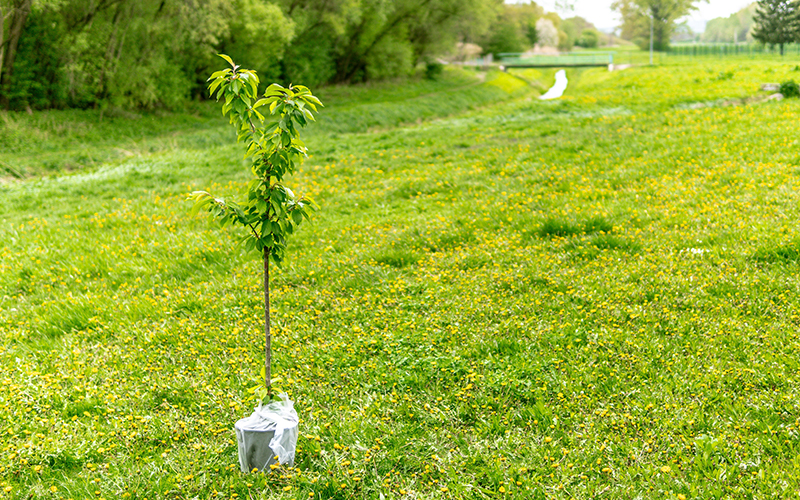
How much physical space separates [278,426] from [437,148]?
14.3 meters

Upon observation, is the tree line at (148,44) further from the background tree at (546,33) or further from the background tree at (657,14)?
the background tree at (546,33)

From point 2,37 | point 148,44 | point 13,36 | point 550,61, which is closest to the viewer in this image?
point 2,37

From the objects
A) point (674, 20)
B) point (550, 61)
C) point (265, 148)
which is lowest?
point (265, 148)

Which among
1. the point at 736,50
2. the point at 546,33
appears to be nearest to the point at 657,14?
the point at 736,50

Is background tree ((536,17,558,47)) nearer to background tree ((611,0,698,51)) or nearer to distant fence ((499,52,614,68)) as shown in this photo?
background tree ((611,0,698,51))

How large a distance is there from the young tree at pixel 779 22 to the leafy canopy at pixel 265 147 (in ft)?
261

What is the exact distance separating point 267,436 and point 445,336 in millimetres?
2641

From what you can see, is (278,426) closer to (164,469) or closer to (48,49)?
(164,469)

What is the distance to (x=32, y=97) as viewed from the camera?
80.1 feet

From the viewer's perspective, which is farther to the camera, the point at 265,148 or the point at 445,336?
the point at 445,336

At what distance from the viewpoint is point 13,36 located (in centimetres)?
2242

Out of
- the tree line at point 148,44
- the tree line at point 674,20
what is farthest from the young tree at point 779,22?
the tree line at point 148,44

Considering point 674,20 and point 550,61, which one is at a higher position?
point 674,20

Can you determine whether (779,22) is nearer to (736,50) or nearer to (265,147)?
(736,50)
